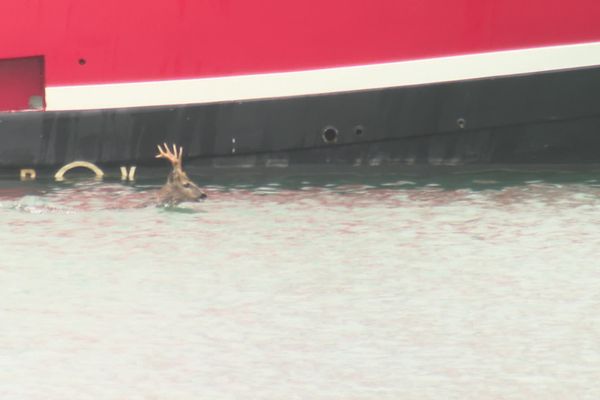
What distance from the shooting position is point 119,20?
1392 centimetres

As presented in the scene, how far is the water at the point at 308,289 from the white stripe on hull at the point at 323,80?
73cm

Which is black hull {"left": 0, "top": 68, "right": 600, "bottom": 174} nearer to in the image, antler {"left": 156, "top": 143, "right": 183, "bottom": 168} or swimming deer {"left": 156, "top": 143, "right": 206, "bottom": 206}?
antler {"left": 156, "top": 143, "right": 183, "bottom": 168}

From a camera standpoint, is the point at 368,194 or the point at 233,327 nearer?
the point at 233,327

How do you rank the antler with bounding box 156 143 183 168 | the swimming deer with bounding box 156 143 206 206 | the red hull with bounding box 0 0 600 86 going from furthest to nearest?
1. the red hull with bounding box 0 0 600 86
2. the antler with bounding box 156 143 183 168
3. the swimming deer with bounding box 156 143 206 206

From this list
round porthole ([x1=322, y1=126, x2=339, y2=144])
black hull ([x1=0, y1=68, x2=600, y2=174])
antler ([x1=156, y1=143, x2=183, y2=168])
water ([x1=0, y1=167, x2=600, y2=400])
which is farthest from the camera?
round porthole ([x1=322, y1=126, x2=339, y2=144])

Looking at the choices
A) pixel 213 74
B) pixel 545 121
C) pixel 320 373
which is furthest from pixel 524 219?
pixel 320 373

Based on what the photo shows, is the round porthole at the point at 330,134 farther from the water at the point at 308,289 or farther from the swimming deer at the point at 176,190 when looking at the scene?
the swimming deer at the point at 176,190

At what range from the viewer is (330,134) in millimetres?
14000

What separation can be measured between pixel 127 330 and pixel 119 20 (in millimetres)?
6002

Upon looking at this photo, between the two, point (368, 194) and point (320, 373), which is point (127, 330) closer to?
point (320, 373)

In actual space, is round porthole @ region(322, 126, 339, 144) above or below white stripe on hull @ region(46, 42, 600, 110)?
below

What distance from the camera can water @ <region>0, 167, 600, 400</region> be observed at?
24.1 feet

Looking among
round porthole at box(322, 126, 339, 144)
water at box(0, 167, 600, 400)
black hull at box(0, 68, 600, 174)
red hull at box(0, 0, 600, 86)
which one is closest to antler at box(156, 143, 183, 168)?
black hull at box(0, 68, 600, 174)

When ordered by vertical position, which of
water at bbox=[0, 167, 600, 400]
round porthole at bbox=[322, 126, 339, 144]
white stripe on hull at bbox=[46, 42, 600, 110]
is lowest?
water at bbox=[0, 167, 600, 400]
